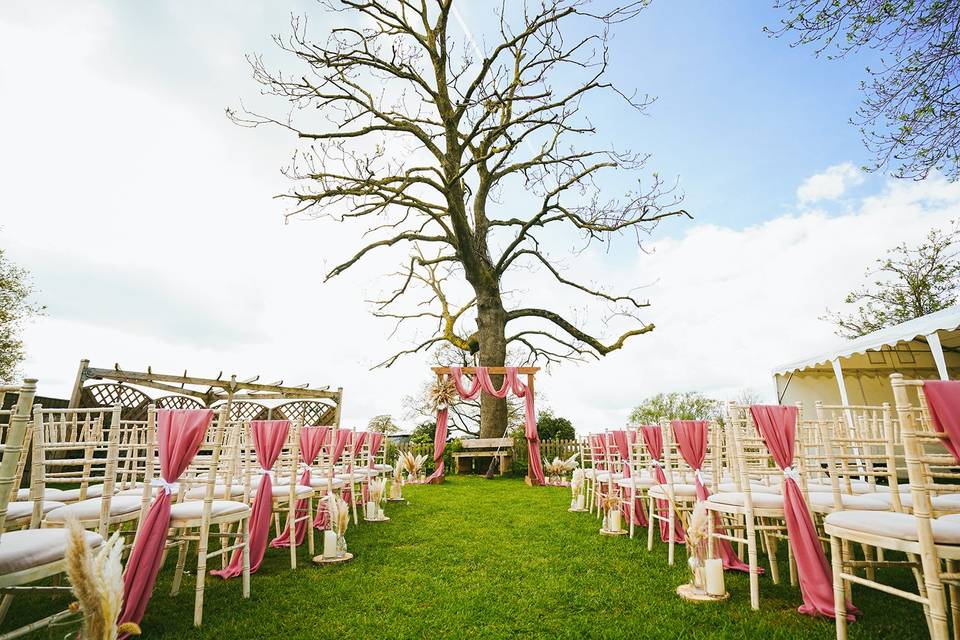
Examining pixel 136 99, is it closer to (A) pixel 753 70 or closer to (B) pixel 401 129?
(B) pixel 401 129

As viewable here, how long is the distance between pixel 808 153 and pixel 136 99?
9.89 meters

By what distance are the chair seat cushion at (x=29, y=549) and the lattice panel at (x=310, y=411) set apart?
10.4 meters

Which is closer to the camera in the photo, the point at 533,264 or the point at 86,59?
the point at 86,59

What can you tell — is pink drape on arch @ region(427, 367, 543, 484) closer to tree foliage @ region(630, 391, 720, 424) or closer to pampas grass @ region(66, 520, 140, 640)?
tree foliage @ region(630, 391, 720, 424)

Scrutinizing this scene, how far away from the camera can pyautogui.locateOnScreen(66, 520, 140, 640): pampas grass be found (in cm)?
105

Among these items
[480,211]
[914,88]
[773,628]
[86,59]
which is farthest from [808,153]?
[86,59]

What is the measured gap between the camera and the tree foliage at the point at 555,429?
48.5ft

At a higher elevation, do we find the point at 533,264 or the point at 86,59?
the point at 533,264

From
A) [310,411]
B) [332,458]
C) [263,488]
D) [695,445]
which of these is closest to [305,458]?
[332,458]

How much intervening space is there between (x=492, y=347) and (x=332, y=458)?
27.6 ft

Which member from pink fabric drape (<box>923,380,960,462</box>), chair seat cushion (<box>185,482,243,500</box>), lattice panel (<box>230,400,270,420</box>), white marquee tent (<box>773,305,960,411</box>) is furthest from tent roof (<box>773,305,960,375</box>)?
lattice panel (<box>230,400,270,420</box>)

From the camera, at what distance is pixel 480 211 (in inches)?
560

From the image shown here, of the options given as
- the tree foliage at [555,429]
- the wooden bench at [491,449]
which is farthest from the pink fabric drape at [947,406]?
the tree foliage at [555,429]

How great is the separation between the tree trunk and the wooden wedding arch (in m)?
3.97
